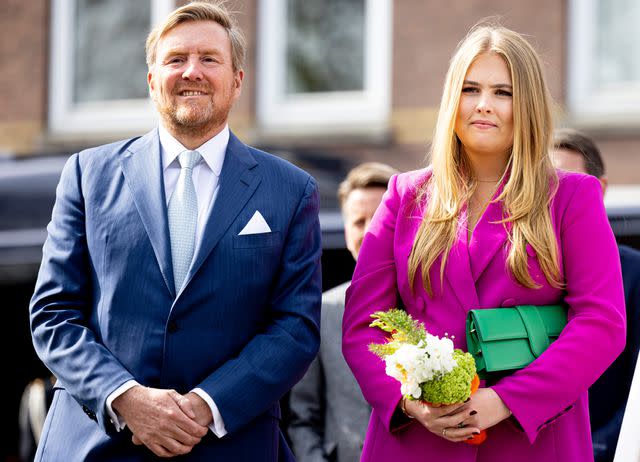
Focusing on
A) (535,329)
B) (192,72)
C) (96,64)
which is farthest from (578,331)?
(96,64)

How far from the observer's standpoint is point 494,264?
119 inches

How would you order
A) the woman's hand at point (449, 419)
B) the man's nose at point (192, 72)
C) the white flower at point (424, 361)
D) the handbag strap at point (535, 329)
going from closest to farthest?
the white flower at point (424, 361)
the woman's hand at point (449, 419)
the handbag strap at point (535, 329)
the man's nose at point (192, 72)

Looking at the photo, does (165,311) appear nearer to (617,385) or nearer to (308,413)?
(308,413)

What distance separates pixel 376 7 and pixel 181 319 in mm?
Result: 7798

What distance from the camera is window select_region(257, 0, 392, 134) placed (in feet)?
34.3

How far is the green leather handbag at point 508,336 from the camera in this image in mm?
2896

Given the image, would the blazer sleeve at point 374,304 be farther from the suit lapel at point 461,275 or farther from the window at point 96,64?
the window at point 96,64

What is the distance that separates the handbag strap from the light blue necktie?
1006mm

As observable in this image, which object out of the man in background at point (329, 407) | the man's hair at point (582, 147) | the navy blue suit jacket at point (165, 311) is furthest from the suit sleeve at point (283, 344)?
the man's hair at point (582, 147)

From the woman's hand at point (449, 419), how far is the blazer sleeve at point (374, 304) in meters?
0.13

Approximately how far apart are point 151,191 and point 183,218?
0.13 m

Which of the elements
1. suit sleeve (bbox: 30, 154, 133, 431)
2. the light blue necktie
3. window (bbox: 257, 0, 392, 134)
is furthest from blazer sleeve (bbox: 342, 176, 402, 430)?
window (bbox: 257, 0, 392, 134)

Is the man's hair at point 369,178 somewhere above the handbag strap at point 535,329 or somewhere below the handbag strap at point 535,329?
above

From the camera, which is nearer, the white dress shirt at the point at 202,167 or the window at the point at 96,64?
the white dress shirt at the point at 202,167
